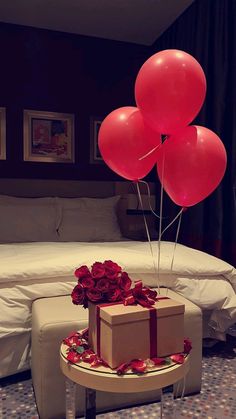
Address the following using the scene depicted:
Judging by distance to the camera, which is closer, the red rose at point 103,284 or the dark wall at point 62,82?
the red rose at point 103,284

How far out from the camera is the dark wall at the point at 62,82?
3.39 m

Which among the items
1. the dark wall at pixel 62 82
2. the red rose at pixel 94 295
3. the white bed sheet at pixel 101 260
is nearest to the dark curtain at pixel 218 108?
the white bed sheet at pixel 101 260

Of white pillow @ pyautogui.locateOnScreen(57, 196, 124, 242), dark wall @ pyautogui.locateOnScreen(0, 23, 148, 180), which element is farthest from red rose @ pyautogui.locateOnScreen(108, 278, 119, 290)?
dark wall @ pyautogui.locateOnScreen(0, 23, 148, 180)

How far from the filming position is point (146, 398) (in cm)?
160

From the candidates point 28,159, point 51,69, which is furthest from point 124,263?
point 51,69

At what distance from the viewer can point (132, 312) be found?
3.76 ft

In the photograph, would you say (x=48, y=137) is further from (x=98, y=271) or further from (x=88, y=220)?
(x=98, y=271)

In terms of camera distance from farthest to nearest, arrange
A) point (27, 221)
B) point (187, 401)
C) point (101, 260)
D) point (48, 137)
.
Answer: point (48, 137)
point (27, 221)
point (101, 260)
point (187, 401)

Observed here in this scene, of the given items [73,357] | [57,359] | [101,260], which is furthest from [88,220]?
[73,357]

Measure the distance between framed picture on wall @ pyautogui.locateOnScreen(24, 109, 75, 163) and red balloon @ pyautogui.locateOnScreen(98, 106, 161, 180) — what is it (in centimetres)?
188

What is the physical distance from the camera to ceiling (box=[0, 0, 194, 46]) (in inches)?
122

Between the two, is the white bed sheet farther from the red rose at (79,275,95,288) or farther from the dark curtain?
the dark curtain

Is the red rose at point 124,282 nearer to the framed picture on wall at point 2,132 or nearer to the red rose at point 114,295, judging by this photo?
the red rose at point 114,295

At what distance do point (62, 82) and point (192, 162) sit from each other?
2450 mm
